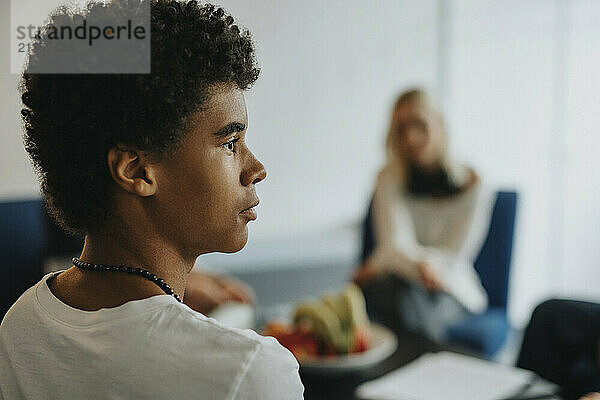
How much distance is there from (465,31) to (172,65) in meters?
3.45

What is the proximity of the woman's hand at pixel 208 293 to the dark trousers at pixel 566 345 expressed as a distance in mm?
790

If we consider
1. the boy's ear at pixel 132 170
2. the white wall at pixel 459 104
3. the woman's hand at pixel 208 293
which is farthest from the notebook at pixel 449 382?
the white wall at pixel 459 104

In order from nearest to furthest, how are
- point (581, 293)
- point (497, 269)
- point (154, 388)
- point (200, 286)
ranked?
point (154, 388) < point (200, 286) < point (497, 269) < point (581, 293)

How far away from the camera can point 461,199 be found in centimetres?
257

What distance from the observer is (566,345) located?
1545 millimetres

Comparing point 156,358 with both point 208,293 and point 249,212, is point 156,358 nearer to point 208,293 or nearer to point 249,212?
point 249,212

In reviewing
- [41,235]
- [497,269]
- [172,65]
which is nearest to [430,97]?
[497,269]

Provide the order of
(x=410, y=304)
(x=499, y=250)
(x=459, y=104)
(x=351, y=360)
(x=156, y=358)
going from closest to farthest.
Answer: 1. (x=156, y=358)
2. (x=351, y=360)
3. (x=410, y=304)
4. (x=499, y=250)
5. (x=459, y=104)

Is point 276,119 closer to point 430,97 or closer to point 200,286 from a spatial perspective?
point 430,97

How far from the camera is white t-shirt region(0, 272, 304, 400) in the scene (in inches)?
22.7

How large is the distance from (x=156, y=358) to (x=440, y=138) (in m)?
2.14

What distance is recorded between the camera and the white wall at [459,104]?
10.6 ft

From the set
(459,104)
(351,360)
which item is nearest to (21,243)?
(351,360)

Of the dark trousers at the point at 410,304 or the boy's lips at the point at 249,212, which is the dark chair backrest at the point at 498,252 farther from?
the boy's lips at the point at 249,212
